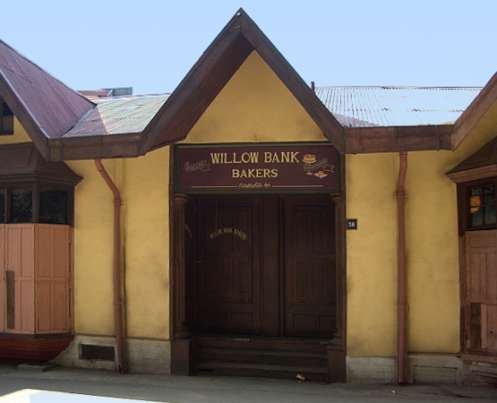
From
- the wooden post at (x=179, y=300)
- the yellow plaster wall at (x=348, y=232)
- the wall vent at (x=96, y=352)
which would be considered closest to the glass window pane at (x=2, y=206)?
the yellow plaster wall at (x=348, y=232)

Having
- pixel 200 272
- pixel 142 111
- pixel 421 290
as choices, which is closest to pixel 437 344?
pixel 421 290

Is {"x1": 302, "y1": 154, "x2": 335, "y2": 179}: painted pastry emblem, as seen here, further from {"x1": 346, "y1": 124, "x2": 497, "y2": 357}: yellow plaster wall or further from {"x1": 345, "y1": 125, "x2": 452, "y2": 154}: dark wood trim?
{"x1": 345, "y1": 125, "x2": 452, "y2": 154}: dark wood trim

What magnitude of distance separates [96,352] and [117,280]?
3.63 feet

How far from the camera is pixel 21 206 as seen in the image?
10102mm

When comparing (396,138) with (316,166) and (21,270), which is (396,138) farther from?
(21,270)

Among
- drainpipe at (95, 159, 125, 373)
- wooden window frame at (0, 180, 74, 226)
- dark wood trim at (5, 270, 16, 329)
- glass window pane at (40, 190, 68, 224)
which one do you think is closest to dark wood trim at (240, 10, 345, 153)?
drainpipe at (95, 159, 125, 373)

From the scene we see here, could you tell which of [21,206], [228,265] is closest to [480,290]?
[228,265]

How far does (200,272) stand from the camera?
11.3 metres

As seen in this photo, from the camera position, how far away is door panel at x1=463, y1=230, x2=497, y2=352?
8.67m

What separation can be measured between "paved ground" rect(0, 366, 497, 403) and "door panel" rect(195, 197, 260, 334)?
1538 millimetres

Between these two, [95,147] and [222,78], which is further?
[222,78]

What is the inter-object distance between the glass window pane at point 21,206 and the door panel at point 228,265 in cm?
259

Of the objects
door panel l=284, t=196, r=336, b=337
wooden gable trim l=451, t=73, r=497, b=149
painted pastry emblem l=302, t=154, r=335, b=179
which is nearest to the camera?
wooden gable trim l=451, t=73, r=497, b=149

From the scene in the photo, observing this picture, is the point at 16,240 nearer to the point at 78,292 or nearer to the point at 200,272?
the point at 78,292
